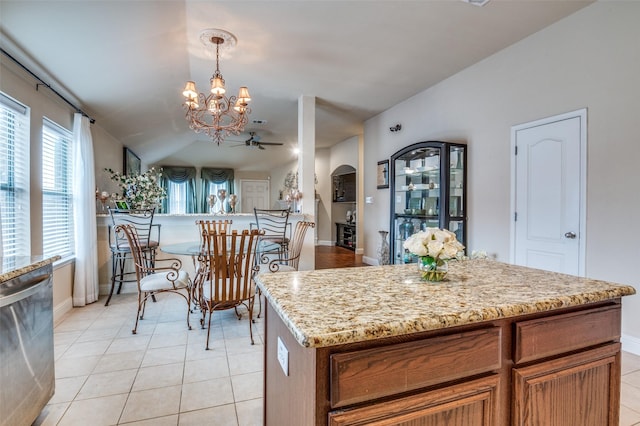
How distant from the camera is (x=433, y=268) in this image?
52.7 inches

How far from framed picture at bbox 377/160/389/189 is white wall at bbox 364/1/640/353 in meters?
1.35

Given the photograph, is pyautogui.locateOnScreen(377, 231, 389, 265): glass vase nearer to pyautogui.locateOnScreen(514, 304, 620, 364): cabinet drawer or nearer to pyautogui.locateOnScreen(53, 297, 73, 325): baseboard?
pyautogui.locateOnScreen(514, 304, 620, 364): cabinet drawer

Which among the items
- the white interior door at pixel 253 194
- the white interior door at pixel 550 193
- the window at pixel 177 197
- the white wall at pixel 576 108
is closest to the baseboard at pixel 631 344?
the white wall at pixel 576 108

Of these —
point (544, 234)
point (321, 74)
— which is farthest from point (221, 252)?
point (544, 234)

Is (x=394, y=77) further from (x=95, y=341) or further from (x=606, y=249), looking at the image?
(x=95, y=341)

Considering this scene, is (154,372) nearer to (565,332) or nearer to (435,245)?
(435,245)

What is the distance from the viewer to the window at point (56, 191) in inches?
125

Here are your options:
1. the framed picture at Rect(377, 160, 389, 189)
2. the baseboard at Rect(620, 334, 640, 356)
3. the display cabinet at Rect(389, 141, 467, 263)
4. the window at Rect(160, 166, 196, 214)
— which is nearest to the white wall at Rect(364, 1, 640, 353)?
the baseboard at Rect(620, 334, 640, 356)

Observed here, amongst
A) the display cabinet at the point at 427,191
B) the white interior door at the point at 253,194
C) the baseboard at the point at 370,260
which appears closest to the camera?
the display cabinet at the point at 427,191

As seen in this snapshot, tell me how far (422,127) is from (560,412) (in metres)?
4.12

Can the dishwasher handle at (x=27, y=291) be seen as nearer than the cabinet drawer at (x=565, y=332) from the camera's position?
No

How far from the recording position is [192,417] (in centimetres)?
182

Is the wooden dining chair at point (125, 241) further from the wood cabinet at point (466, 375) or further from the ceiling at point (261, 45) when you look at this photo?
the wood cabinet at point (466, 375)

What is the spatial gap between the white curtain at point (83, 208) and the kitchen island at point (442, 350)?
11.3ft
